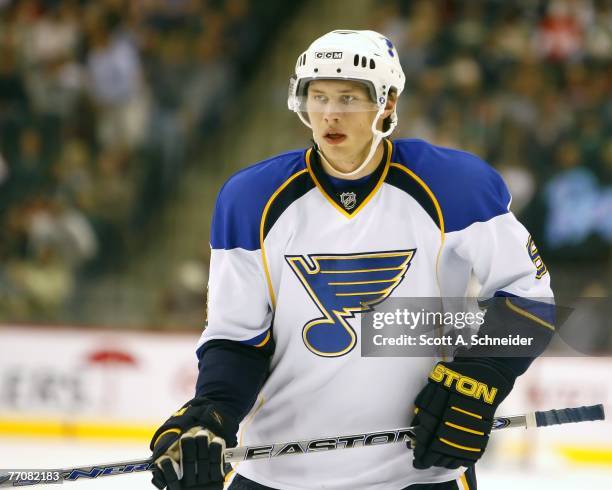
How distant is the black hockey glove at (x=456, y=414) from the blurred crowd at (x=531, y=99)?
3949mm

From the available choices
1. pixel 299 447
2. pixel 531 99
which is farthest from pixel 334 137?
pixel 531 99

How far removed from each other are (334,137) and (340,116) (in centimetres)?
5

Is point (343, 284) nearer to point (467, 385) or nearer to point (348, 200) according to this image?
point (348, 200)

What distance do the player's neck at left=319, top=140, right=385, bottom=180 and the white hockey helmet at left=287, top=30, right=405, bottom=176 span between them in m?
0.02

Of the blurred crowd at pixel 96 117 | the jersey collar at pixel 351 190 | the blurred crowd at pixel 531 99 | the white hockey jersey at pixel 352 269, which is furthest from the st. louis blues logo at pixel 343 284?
the blurred crowd at pixel 96 117

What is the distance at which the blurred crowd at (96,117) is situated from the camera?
22.4ft

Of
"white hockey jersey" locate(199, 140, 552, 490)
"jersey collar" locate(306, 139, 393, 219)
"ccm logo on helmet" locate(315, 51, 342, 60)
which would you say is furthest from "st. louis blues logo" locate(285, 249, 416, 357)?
"ccm logo on helmet" locate(315, 51, 342, 60)

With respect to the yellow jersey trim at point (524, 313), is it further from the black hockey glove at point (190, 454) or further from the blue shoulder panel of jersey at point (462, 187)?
the black hockey glove at point (190, 454)

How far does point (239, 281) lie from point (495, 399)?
0.60 metres

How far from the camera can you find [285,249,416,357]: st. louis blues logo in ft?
7.75

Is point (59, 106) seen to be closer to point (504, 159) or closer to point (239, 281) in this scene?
point (504, 159)

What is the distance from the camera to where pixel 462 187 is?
234 cm

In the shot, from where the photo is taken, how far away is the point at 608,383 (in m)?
6.01

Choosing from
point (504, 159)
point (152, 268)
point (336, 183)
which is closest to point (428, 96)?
point (504, 159)
